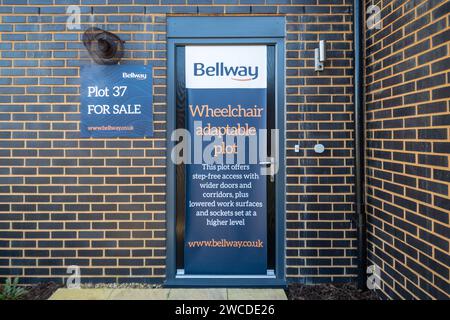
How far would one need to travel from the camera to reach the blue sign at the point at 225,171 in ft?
11.9

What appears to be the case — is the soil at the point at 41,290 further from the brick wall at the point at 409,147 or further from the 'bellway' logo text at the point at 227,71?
the brick wall at the point at 409,147

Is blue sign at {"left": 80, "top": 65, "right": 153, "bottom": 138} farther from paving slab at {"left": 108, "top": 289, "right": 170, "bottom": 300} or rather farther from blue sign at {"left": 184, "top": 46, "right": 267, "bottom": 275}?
paving slab at {"left": 108, "top": 289, "right": 170, "bottom": 300}

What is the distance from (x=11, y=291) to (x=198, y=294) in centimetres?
178

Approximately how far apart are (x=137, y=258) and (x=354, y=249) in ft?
7.07

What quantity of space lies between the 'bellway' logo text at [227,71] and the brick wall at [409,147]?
1.13m

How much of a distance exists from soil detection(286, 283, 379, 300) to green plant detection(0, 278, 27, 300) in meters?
2.52

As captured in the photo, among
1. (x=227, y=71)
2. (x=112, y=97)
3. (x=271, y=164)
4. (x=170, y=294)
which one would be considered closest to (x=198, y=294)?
(x=170, y=294)

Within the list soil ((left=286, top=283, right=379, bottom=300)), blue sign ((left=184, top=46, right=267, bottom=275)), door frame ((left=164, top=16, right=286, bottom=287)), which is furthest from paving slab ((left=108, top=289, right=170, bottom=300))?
soil ((left=286, top=283, right=379, bottom=300))

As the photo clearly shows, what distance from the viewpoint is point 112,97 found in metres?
3.55

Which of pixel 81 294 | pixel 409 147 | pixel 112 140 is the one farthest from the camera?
pixel 112 140

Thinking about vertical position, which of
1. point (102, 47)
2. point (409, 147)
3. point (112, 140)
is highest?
point (102, 47)

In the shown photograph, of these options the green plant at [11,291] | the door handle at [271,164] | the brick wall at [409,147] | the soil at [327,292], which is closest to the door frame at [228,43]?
the door handle at [271,164]

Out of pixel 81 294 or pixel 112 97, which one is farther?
pixel 112 97

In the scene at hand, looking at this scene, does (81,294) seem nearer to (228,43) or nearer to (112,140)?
(112,140)
